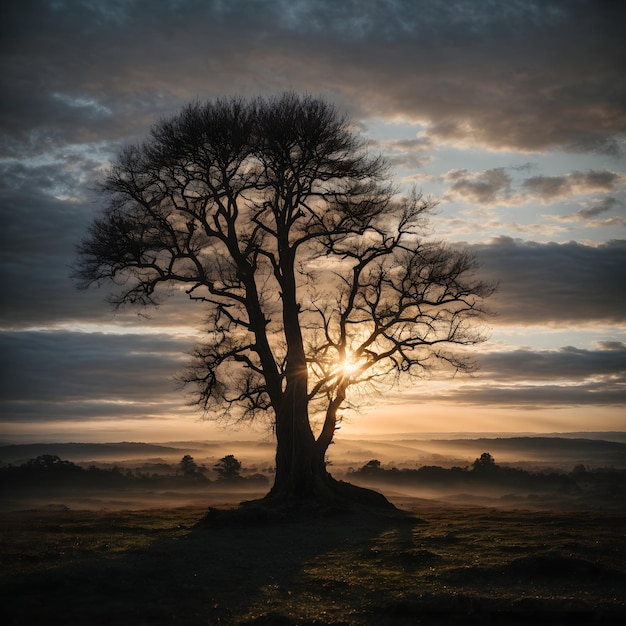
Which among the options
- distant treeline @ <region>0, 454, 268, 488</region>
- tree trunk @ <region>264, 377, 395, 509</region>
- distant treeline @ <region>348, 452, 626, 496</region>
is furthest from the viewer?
distant treeline @ <region>348, 452, 626, 496</region>

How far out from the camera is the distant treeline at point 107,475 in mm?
45438

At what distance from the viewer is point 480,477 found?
54281 mm

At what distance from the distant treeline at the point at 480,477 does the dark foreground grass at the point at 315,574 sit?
29317 mm

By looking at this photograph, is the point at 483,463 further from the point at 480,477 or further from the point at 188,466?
the point at 188,466

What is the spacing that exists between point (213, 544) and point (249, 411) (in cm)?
1131

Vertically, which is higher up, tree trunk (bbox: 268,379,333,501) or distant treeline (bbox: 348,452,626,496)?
Result: tree trunk (bbox: 268,379,333,501)

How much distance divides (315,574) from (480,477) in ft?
137

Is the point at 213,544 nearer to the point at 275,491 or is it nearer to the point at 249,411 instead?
the point at 275,491

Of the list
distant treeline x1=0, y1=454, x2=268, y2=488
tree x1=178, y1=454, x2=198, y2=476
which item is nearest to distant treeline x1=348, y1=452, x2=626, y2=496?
distant treeline x1=0, y1=454, x2=268, y2=488

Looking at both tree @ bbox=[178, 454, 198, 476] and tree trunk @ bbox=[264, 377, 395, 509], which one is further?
tree @ bbox=[178, 454, 198, 476]

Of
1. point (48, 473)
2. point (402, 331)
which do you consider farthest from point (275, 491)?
point (48, 473)

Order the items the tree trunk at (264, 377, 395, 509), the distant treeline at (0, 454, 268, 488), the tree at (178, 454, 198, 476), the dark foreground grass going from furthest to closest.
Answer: the tree at (178, 454, 198, 476), the distant treeline at (0, 454, 268, 488), the tree trunk at (264, 377, 395, 509), the dark foreground grass

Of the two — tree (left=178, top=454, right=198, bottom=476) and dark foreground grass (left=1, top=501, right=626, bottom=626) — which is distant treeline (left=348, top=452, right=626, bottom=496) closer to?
tree (left=178, top=454, right=198, bottom=476)

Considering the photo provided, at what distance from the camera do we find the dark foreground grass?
11531 millimetres
